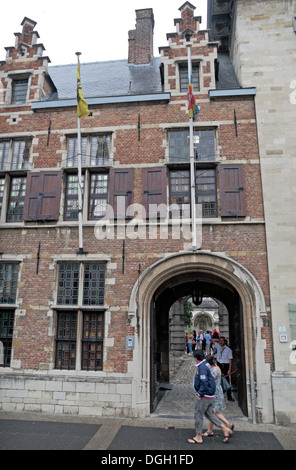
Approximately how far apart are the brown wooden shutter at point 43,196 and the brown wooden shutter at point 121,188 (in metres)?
1.61

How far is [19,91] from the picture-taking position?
37.4 ft

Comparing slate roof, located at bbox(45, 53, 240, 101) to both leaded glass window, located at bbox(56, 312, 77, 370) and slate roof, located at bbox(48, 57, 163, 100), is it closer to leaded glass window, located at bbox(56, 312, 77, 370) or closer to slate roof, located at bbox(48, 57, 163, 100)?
slate roof, located at bbox(48, 57, 163, 100)

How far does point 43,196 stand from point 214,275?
554 cm

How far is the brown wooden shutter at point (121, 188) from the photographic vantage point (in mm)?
9609

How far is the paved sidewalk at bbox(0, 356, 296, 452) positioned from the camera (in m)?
6.32

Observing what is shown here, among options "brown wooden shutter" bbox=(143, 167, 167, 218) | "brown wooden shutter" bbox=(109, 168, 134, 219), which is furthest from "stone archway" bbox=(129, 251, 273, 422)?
"brown wooden shutter" bbox=(109, 168, 134, 219)

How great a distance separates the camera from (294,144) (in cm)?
941

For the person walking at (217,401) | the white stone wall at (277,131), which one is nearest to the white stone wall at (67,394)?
the person walking at (217,401)

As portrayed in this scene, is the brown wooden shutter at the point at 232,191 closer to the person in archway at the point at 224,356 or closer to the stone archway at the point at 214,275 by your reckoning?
the stone archway at the point at 214,275

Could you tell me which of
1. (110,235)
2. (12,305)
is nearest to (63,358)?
(12,305)

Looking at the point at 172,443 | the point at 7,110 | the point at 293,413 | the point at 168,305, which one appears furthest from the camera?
the point at 168,305

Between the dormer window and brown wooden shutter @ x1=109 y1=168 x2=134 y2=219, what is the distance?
176 inches
